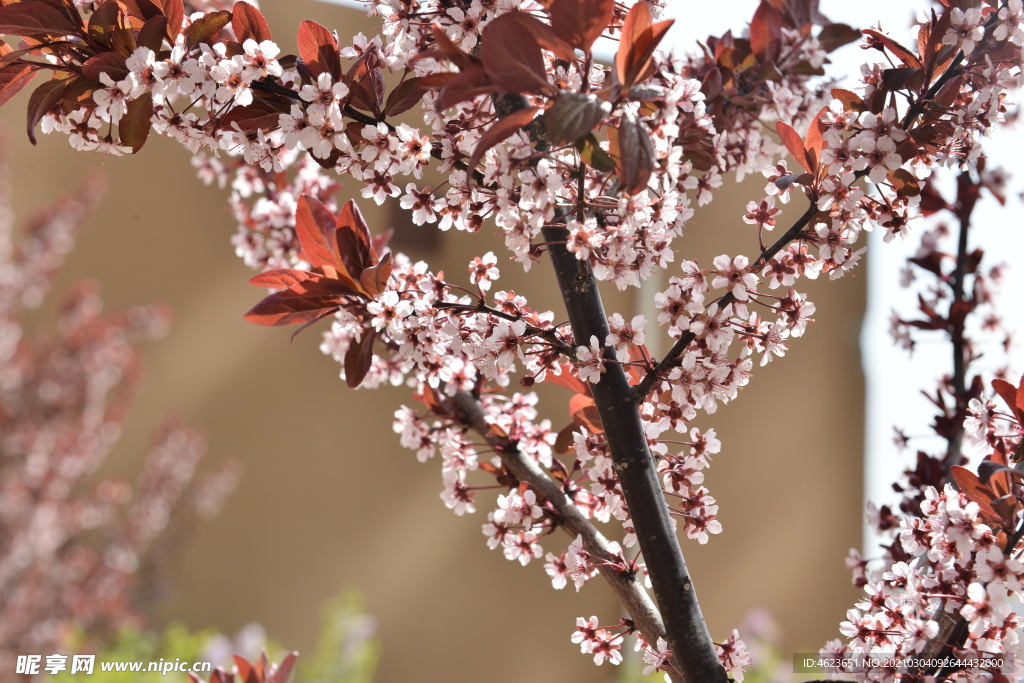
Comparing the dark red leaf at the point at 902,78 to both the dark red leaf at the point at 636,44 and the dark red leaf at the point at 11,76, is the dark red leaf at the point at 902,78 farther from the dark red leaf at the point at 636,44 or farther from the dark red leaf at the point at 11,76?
the dark red leaf at the point at 11,76

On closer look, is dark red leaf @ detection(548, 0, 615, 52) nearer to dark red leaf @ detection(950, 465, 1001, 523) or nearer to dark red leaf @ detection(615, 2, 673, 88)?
dark red leaf @ detection(615, 2, 673, 88)

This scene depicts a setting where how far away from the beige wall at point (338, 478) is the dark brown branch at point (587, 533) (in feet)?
5.33

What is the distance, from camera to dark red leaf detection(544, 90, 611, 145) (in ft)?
1.05

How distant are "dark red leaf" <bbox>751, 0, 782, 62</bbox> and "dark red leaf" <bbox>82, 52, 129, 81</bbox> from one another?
455mm

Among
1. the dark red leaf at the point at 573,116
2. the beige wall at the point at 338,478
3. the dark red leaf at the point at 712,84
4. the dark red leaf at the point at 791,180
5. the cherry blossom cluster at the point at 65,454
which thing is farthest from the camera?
the beige wall at the point at 338,478

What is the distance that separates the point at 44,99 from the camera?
0.43m

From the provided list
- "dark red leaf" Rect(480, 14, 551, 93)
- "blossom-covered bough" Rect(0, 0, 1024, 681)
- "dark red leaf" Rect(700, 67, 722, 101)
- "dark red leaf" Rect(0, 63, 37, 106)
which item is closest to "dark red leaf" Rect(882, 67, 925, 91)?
"blossom-covered bough" Rect(0, 0, 1024, 681)

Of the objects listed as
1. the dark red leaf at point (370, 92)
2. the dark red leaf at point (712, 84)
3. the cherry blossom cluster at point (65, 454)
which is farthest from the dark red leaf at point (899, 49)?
the cherry blossom cluster at point (65, 454)

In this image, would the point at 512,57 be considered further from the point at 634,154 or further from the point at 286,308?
the point at 286,308

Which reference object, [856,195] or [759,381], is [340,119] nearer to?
[856,195]

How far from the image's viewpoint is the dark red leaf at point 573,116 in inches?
12.6

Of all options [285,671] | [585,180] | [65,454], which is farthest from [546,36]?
[65,454]

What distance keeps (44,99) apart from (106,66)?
2.2 inches

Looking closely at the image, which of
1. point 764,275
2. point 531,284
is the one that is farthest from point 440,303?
point 531,284
